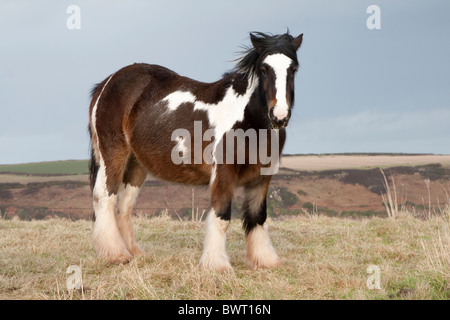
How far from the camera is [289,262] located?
240 inches

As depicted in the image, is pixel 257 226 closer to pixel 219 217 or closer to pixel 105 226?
pixel 219 217

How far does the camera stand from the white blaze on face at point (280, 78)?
4758mm

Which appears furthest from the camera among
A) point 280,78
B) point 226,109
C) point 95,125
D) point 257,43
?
point 95,125

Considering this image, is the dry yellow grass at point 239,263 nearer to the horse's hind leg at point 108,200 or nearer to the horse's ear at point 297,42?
the horse's hind leg at point 108,200

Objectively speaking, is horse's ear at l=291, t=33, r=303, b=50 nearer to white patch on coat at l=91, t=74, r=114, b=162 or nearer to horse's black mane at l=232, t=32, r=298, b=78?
horse's black mane at l=232, t=32, r=298, b=78

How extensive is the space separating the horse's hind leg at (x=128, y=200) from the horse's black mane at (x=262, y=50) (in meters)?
2.28

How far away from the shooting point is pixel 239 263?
610 cm

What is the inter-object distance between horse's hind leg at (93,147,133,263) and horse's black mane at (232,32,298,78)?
2161 millimetres

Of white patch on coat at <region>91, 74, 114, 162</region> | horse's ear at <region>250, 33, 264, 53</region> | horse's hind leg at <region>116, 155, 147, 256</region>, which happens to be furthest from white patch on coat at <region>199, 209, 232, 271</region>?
white patch on coat at <region>91, 74, 114, 162</region>

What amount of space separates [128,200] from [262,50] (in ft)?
10.1

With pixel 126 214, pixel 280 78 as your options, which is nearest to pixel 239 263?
pixel 126 214
